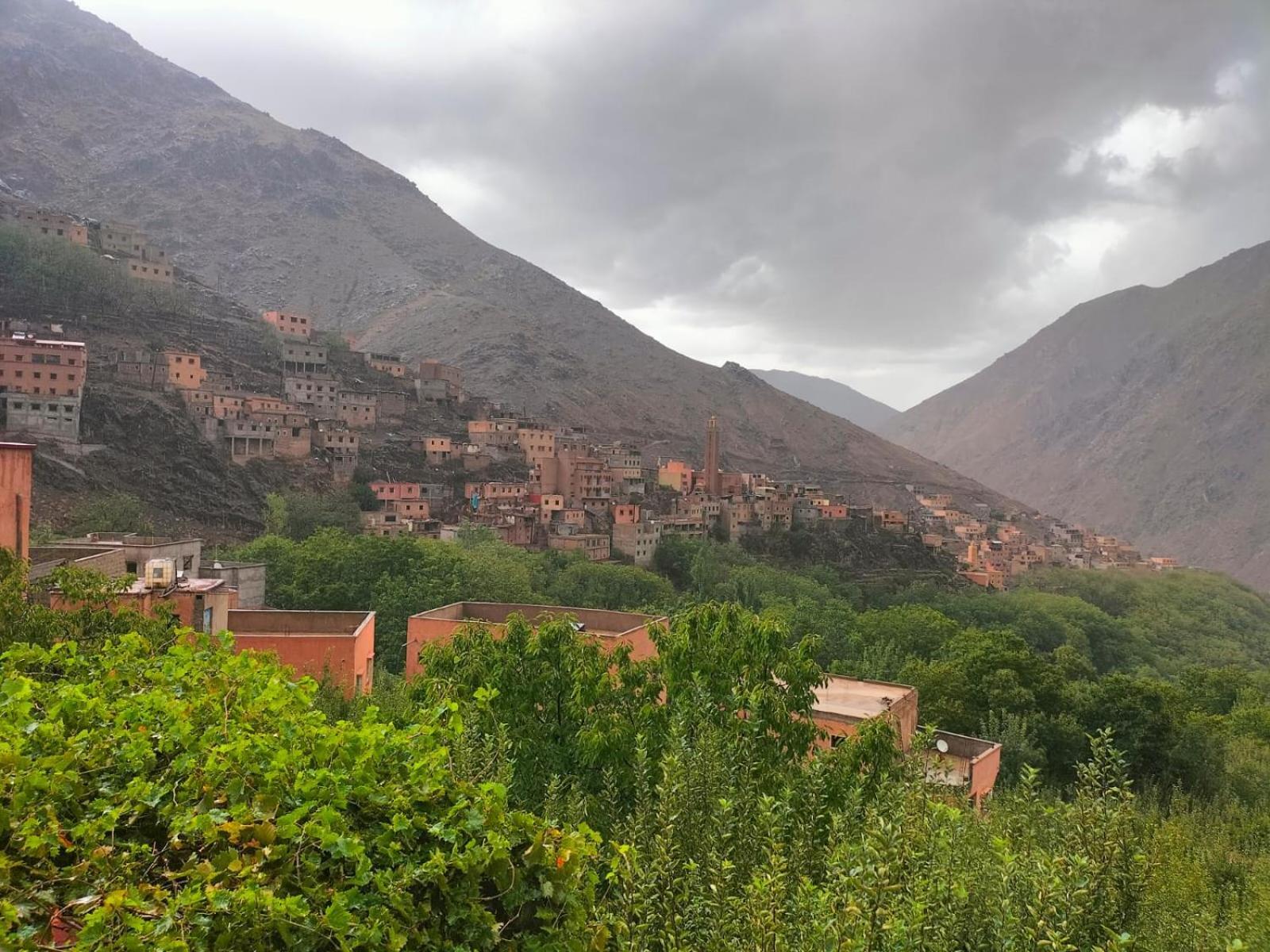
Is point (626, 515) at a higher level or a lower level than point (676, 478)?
lower

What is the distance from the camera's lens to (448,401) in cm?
5144

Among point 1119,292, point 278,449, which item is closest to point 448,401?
point 278,449

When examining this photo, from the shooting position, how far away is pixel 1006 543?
189 feet

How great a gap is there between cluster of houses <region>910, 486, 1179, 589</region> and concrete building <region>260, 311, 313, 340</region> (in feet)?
142

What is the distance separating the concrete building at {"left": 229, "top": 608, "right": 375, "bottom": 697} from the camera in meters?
11.5

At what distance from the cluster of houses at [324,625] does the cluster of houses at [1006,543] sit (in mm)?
39517

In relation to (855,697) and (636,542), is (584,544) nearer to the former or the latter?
(636,542)

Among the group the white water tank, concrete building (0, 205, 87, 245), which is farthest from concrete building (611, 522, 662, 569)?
concrete building (0, 205, 87, 245)

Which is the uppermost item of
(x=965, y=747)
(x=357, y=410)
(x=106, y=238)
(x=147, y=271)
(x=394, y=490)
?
(x=106, y=238)

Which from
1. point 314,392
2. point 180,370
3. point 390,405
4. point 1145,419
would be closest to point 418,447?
point 390,405

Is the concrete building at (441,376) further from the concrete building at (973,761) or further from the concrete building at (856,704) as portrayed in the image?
the concrete building at (973,761)

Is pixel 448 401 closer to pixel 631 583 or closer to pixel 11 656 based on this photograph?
pixel 631 583

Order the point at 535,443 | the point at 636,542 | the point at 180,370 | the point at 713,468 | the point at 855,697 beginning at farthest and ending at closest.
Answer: the point at 713,468, the point at 535,443, the point at 636,542, the point at 180,370, the point at 855,697

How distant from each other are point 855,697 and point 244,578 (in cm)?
1526
